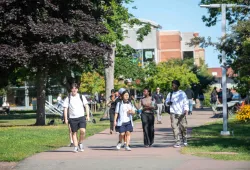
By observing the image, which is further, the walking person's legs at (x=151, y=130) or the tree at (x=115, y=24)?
the tree at (x=115, y=24)

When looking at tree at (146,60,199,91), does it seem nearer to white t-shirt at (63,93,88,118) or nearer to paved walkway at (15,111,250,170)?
paved walkway at (15,111,250,170)

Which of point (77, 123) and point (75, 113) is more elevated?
point (75, 113)

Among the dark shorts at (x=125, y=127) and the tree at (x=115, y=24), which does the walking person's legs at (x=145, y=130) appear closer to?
the dark shorts at (x=125, y=127)

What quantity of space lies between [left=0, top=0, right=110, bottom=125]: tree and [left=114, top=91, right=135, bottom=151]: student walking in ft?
29.3

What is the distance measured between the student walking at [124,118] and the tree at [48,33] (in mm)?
8916

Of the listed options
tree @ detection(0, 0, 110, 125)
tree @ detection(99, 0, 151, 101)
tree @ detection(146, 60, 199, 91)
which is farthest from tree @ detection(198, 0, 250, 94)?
tree @ detection(146, 60, 199, 91)

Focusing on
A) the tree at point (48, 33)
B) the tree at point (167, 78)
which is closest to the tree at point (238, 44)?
the tree at point (48, 33)

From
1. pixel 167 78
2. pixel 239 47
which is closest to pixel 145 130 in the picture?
pixel 239 47

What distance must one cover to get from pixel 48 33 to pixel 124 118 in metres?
9.29

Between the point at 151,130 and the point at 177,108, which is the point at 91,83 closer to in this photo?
the point at 151,130

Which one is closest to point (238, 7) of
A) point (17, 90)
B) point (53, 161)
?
point (53, 161)

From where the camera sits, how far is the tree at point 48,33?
83.3 feet

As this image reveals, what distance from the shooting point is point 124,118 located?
17.0 m

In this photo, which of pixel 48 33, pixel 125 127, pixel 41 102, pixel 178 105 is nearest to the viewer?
pixel 125 127
